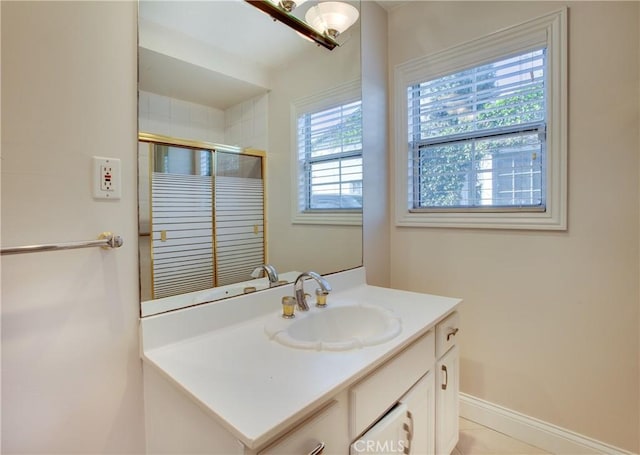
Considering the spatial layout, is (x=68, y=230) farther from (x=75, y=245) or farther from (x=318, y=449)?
(x=318, y=449)

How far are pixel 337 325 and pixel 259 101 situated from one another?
0.96 meters

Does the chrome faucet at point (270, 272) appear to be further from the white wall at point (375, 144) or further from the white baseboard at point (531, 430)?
the white baseboard at point (531, 430)

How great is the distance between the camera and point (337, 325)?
132 cm

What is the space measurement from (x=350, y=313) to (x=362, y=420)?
1.69ft

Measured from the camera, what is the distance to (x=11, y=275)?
75cm

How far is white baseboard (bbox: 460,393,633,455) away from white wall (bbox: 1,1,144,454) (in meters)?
1.66

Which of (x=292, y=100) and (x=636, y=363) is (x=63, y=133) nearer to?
(x=292, y=100)

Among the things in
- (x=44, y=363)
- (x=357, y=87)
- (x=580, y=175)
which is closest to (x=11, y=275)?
(x=44, y=363)

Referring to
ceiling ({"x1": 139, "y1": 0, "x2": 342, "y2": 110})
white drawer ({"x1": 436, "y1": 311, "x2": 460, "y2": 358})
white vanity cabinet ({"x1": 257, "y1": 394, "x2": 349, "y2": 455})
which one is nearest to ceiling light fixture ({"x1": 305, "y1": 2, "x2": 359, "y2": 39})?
ceiling ({"x1": 139, "y1": 0, "x2": 342, "y2": 110})

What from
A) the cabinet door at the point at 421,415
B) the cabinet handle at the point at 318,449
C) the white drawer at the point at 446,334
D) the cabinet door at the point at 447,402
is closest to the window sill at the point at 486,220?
the white drawer at the point at 446,334

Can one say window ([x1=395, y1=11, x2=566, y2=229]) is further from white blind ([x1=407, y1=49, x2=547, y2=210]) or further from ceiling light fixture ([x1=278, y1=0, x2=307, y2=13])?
ceiling light fixture ([x1=278, y1=0, x2=307, y2=13])

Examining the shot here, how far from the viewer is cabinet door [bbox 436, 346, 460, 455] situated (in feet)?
4.16

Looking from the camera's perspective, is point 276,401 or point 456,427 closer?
point 276,401

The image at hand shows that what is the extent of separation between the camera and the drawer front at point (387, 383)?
847mm
